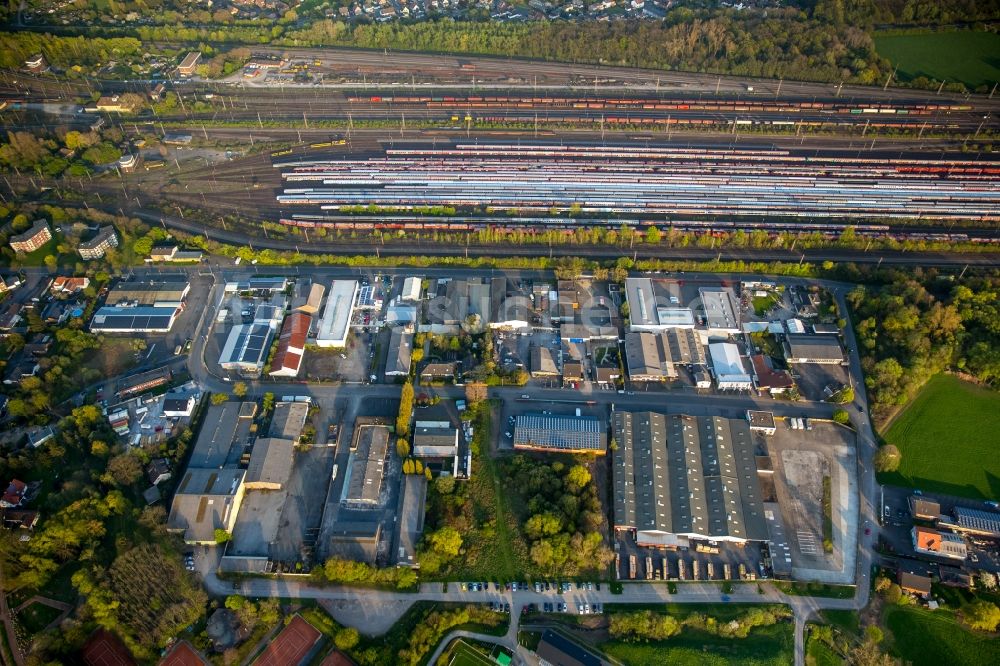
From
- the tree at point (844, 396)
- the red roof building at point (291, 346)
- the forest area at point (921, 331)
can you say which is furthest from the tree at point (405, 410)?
the forest area at point (921, 331)

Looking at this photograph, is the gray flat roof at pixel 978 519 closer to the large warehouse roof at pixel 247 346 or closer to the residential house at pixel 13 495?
the large warehouse roof at pixel 247 346

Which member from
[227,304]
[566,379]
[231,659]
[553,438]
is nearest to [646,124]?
[566,379]

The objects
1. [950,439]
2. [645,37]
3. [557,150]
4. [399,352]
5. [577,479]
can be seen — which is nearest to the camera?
[577,479]

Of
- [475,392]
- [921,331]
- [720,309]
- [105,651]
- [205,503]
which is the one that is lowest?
[105,651]

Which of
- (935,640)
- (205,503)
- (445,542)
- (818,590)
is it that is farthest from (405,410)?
(935,640)

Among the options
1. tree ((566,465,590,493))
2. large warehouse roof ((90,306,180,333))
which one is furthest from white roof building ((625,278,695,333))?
large warehouse roof ((90,306,180,333))

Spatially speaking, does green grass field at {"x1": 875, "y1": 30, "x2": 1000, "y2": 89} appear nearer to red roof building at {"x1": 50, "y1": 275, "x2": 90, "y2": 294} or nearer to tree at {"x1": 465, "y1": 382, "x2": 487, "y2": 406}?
tree at {"x1": 465, "y1": 382, "x2": 487, "y2": 406}

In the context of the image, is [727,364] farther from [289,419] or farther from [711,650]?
[289,419]
